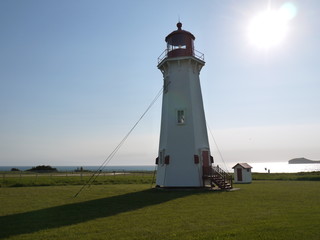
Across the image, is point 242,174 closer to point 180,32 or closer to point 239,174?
point 239,174

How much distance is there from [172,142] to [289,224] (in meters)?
14.4

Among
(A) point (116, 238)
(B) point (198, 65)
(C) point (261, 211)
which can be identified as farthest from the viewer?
(B) point (198, 65)

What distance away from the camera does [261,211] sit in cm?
1151

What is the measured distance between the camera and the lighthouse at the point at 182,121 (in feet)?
73.5

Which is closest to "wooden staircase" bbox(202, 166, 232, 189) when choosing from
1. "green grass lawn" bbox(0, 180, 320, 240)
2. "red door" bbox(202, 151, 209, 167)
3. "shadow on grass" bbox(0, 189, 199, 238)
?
"red door" bbox(202, 151, 209, 167)

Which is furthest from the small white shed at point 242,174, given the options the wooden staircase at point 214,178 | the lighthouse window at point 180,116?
the lighthouse window at point 180,116

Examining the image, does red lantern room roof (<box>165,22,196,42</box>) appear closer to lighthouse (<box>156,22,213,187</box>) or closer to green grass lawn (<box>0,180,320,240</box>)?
lighthouse (<box>156,22,213,187</box>)

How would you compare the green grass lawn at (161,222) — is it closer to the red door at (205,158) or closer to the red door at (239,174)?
the red door at (205,158)

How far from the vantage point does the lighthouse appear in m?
22.4

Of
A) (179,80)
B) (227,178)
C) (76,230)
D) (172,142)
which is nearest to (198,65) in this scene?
(179,80)

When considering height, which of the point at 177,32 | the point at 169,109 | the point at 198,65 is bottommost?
the point at 169,109

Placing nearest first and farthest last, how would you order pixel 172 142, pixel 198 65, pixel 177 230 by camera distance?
1. pixel 177 230
2. pixel 172 142
3. pixel 198 65

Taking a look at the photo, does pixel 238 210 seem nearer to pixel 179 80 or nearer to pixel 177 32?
pixel 179 80

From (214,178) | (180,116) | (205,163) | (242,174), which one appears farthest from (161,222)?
(242,174)
